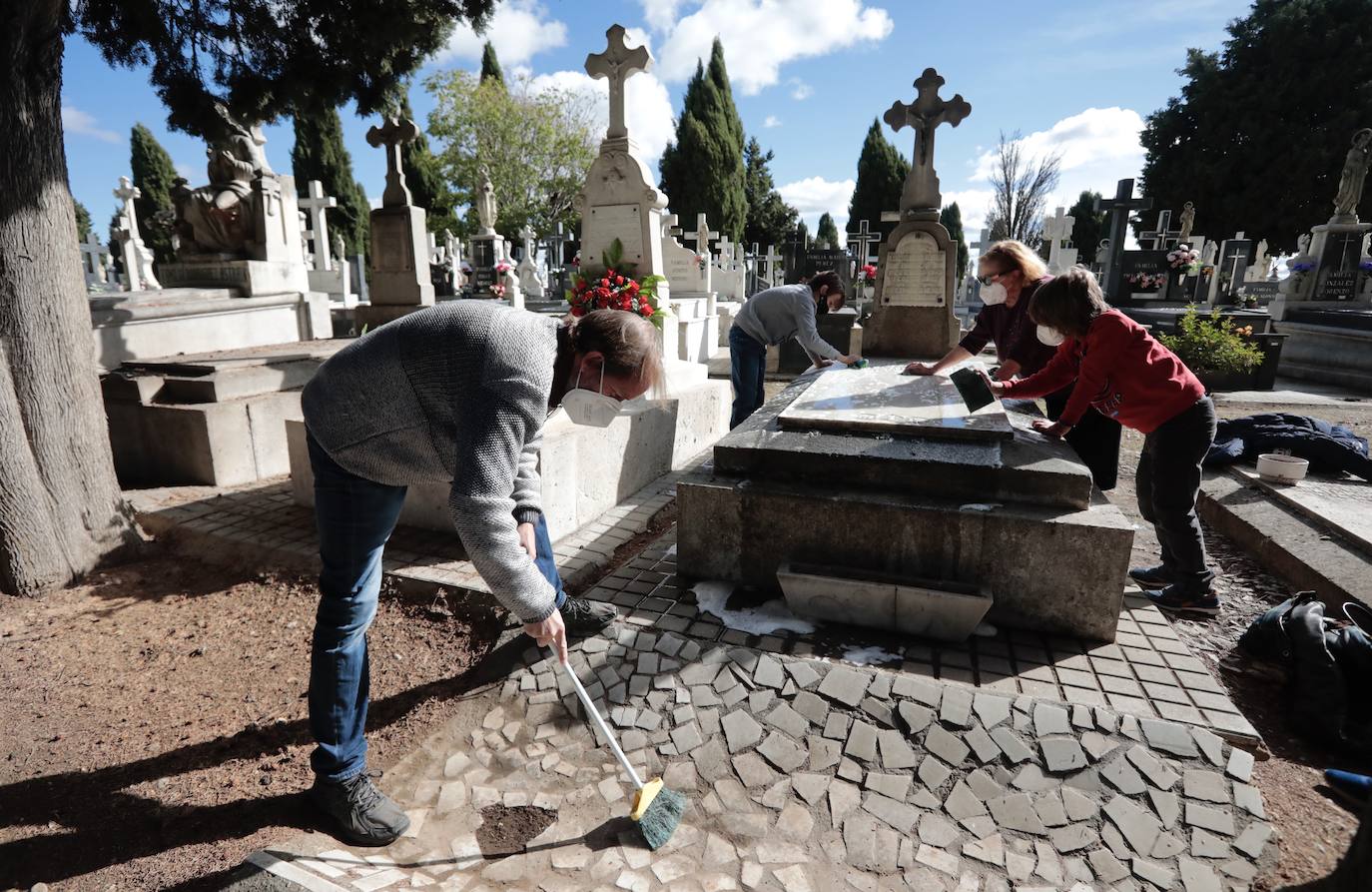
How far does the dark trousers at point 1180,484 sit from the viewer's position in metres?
3.07

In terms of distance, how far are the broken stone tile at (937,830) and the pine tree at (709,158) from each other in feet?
104

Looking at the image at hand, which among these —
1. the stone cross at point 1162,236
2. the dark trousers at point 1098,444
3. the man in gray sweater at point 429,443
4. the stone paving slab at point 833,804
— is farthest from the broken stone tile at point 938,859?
the stone cross at point 1162,236

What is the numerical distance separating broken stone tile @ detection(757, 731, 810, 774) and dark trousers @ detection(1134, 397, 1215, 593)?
2214 mm

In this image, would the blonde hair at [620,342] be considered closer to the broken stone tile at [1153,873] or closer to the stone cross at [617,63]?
the broken stone tile at [1153,873]

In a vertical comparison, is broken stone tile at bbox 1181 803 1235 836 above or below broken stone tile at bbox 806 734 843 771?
above

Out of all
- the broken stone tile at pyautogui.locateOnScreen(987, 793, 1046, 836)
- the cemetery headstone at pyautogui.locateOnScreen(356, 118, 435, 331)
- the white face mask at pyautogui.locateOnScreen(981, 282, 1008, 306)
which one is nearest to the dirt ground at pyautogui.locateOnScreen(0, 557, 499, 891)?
the broken stone tile at pyautogui.locateOnScreen(987, 793, 1046, 836)

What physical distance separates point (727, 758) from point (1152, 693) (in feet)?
5.10

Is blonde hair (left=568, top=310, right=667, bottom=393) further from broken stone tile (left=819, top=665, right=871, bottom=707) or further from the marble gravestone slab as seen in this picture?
the marble gravestone slab

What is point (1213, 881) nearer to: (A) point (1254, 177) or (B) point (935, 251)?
(B) point (935, 251)

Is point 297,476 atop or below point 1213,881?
atop

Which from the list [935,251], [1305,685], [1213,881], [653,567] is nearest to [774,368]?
[935,251]

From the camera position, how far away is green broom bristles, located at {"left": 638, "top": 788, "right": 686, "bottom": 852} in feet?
6.58

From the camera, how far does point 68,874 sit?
1.89 meters

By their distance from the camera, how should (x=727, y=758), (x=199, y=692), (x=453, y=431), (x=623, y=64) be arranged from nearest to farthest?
1. (x=453, y=431)
2. (x=727, y=758)
3. (x=199, y=692)
4. (x=623, y=64)
